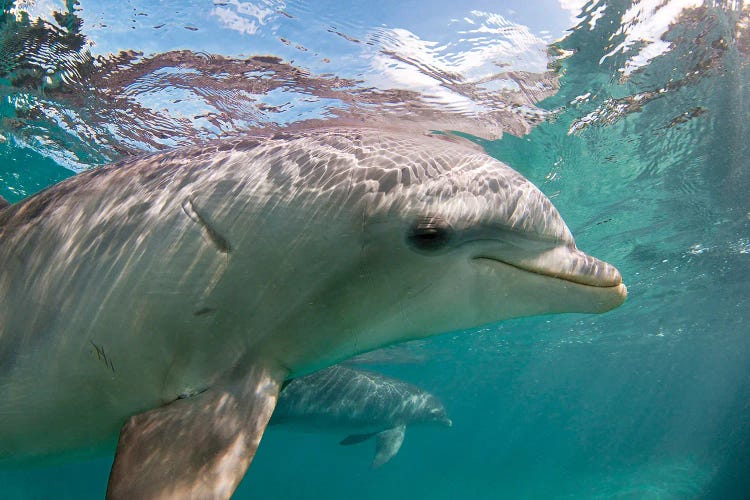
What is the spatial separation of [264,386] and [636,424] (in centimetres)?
10990

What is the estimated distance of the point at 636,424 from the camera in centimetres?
9031

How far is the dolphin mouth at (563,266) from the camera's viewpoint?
2225mm

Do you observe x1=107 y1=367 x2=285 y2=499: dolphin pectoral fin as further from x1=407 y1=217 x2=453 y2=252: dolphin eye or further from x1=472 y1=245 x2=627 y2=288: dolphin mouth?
x1=472 y1=245 x2=627 y2=288: dolphin mouth

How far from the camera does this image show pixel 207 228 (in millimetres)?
2311

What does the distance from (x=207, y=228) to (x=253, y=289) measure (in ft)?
1.43

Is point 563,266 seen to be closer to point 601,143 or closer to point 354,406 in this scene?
point 601,143

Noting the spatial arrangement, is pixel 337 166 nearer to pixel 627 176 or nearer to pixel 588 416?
pixel 627 176

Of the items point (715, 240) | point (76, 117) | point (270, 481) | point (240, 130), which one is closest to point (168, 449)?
point (240, 130)

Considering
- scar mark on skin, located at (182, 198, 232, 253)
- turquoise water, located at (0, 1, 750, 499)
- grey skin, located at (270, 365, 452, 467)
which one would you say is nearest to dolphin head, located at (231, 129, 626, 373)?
scar mark on skin, located at (182, 198, 232, 253)

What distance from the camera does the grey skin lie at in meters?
11.5

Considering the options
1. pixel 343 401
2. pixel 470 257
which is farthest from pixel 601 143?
pixel 470 257

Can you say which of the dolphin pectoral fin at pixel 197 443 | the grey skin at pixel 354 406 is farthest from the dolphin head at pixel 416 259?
the grey skin at pixel 354 406

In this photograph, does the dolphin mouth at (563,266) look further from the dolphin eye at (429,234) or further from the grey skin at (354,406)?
the grey skin at (354,406)

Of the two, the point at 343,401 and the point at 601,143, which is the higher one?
the point at 601,143
